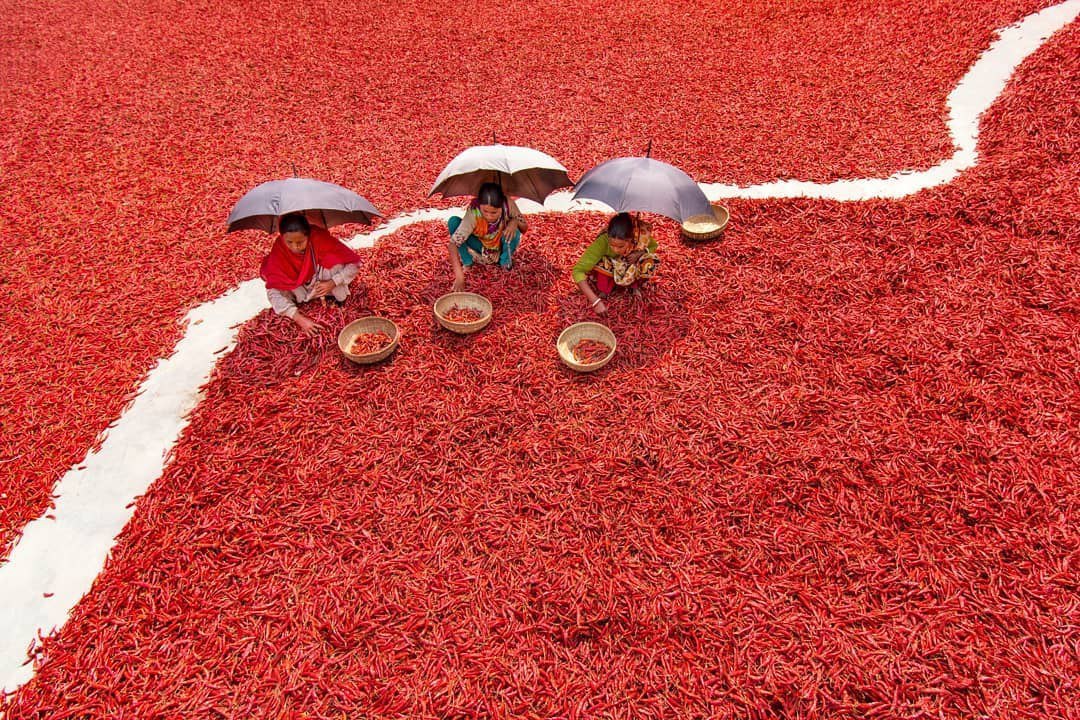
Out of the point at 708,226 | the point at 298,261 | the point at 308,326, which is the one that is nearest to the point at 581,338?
the point at 708,226

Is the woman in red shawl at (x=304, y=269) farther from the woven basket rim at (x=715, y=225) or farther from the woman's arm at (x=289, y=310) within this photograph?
the woven basket rim at (x=715, y=225)

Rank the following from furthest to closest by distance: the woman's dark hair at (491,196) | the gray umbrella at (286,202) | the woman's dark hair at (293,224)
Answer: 1. the woman's dark hair at (491,196)
2. the woman's dark hair at (293,224)
3. the gray umbrella at (286,202)

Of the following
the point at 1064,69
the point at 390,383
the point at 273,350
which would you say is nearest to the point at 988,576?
the point at 390,383

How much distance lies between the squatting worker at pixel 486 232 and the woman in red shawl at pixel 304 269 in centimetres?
123

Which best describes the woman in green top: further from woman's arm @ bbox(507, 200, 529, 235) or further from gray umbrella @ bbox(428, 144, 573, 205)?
woman's arm @ bbox(507, 200, 529, 235)

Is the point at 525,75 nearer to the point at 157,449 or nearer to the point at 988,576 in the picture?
the point at 157,449

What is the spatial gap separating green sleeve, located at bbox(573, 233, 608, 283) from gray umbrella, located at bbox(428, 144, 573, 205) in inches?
30.4

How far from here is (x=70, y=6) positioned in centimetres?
1540

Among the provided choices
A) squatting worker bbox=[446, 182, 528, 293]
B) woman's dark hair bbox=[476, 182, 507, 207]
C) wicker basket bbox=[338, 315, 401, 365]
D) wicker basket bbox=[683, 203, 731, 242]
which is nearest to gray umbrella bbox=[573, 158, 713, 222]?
woman's dark hair bbox=[476, 182, 507, 207]

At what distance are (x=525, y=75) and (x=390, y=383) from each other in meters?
9.74

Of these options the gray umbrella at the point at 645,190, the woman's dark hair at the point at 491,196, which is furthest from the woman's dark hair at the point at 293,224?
the gray umbrella at the point at 645,190

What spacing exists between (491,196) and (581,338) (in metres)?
1.90

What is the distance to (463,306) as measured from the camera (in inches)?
239

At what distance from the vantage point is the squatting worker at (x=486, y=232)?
231 inches
